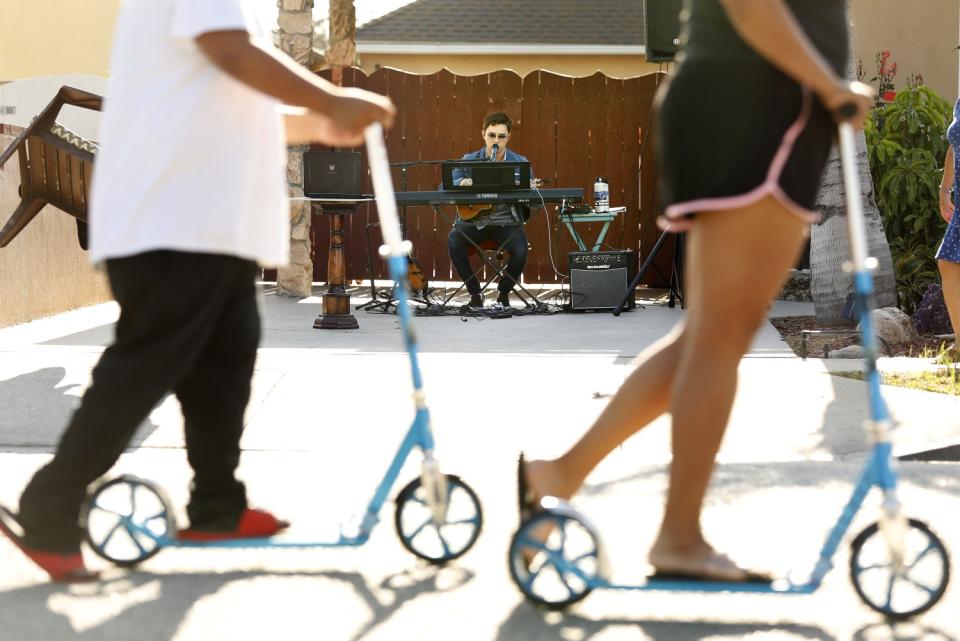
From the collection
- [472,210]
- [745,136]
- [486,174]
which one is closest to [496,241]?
[472,210]

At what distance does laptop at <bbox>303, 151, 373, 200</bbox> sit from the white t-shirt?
19.3 feet

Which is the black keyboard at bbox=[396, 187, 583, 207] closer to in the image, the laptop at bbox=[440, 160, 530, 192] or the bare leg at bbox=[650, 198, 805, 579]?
the laptop at bbox=[440, 160, 530, 192]

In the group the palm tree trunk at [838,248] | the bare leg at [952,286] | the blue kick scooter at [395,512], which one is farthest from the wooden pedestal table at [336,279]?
the blue kick scooter at [395,512]

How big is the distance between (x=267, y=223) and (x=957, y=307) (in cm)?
489

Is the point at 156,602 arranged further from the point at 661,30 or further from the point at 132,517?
the point at 661,30

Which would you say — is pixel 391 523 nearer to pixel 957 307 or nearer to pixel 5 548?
pixel 5 548

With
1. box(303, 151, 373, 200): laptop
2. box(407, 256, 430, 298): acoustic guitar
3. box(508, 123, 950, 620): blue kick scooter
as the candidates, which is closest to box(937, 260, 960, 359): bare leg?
box(303, 151, 373, 200): laptop

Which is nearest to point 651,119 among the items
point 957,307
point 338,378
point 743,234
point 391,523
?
point 957,307

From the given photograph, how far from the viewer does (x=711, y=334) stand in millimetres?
2748

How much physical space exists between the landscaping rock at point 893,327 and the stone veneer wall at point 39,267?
4.70m

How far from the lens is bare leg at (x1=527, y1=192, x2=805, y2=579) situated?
106 inches

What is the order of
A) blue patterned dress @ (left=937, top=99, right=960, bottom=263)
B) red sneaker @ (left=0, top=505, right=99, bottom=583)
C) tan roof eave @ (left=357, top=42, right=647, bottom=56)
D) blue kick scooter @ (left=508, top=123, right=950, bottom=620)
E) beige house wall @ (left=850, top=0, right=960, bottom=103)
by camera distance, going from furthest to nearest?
tan roof eave @ (left=357, top=42, right=647, bottom=56) → beige house wall @ (left=850, top=0, right=960, bottom=103) → blue patterned dress @ (left=937, top=99, right=960, bottom=263) → red sneaker @ (left=0, top=505, right=99, bottom=583) → blue kick scooter @ (left=508, top=123, right=950, bottom=620)

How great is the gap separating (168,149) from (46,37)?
21.8m

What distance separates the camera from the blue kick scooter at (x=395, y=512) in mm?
3088
